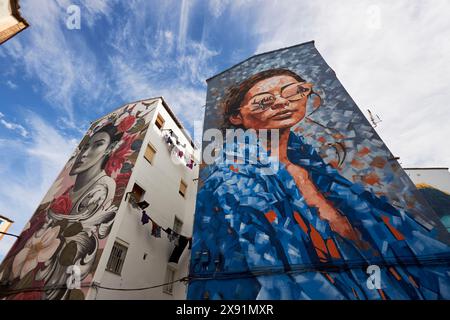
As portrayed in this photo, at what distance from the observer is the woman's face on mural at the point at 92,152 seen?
1717 cm

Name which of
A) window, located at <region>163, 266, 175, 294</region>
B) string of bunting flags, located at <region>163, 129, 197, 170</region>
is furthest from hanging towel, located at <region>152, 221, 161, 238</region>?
string of bunting flags, located at <region>163, 129, 197, 170</region>

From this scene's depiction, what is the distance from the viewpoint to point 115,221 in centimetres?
1260

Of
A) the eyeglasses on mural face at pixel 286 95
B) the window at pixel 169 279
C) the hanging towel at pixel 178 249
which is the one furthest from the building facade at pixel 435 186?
the window at pixel 169 279

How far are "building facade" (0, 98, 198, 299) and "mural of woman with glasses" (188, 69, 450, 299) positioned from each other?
12.3 ft

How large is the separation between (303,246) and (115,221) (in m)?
9.00

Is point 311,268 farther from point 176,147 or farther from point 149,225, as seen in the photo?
point 176,147

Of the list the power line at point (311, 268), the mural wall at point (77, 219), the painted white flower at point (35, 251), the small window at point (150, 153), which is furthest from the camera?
the small window at point (150, 153)

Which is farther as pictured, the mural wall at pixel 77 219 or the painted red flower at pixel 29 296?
the mural wall at pixel 77 219

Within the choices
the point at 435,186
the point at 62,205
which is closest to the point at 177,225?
the point at 62,205

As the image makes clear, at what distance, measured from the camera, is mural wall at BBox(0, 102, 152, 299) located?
11.6 m

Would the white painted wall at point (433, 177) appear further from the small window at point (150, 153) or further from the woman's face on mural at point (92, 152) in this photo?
the woman's face on mural at point (92, 152)

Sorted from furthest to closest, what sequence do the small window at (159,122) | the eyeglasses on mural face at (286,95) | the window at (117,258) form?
the small window at (159,122) < the eyeglasses on mural face at (286,95) < the window at (117,258)

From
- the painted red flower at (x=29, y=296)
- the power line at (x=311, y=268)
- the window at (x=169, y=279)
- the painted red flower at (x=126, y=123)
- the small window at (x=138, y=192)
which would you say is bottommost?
the painted red flower at (x=29, y=296)
